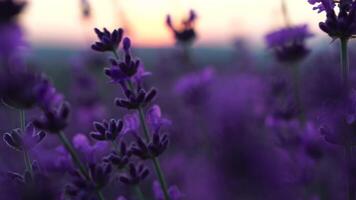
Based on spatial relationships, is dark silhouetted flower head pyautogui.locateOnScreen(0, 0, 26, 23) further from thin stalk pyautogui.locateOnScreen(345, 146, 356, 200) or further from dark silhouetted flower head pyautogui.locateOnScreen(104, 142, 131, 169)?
thin stalk pyautogui.locateOnScreen(345, 146, 356, 200)

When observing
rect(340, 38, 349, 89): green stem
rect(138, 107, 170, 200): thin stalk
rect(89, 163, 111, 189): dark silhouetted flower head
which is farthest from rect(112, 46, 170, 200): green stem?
rect(340, 38, 349, 89): green stem

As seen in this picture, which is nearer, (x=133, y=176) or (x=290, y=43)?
(x=133, y=176)

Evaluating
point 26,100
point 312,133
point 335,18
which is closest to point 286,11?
point 312,133

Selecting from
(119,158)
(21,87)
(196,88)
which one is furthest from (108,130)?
(196,88)

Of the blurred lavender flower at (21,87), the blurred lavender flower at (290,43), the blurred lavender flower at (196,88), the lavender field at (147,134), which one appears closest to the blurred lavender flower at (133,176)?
the lavender field at (147,134)

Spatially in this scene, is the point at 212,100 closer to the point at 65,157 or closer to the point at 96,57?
Answer: the point at 96,57

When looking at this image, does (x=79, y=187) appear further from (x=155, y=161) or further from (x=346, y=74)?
(x=346, y=74)
